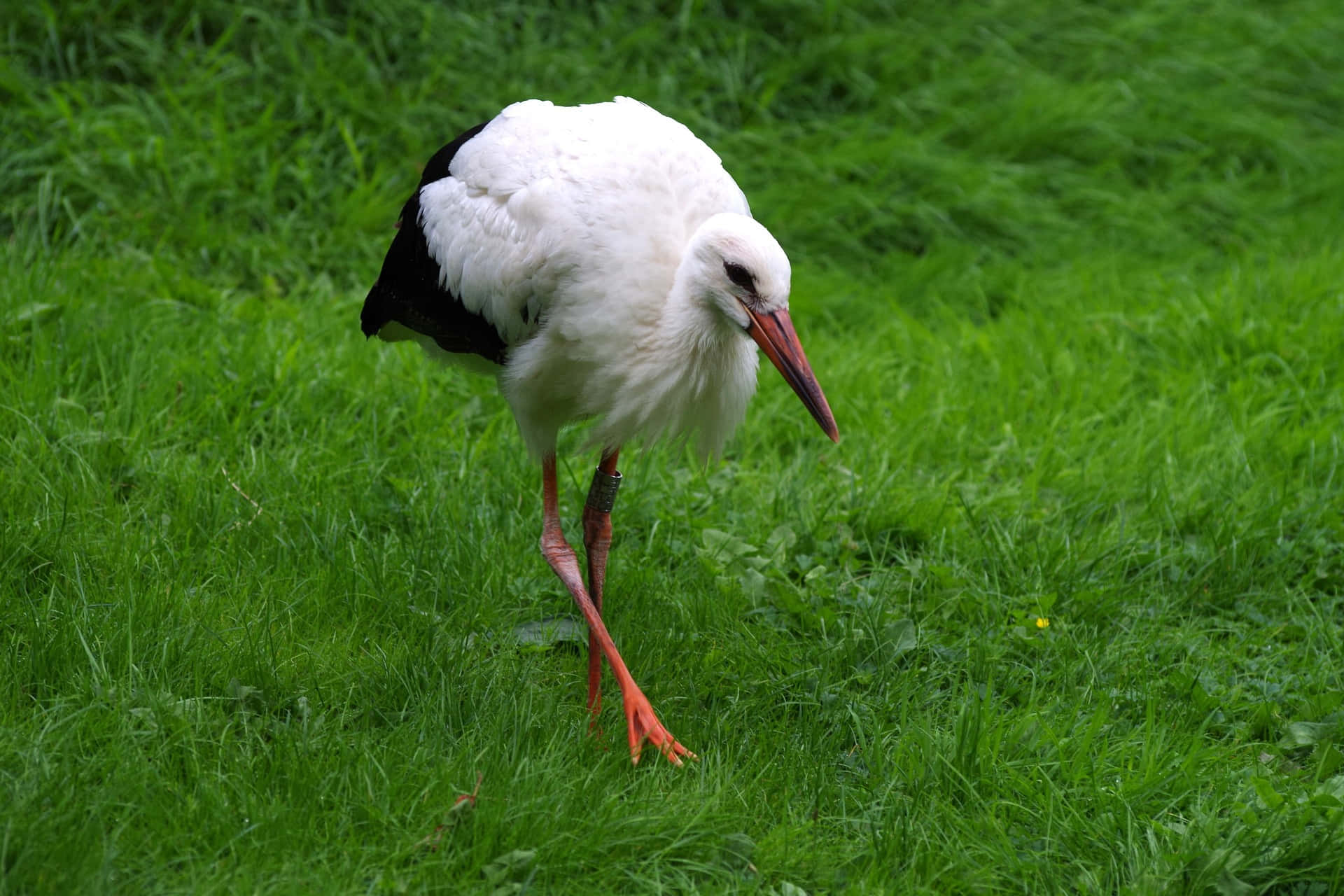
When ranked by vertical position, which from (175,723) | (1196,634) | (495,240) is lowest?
(1196,634)

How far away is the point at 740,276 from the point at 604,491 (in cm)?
93

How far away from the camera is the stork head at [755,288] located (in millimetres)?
2896

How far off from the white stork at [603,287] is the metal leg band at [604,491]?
122mm

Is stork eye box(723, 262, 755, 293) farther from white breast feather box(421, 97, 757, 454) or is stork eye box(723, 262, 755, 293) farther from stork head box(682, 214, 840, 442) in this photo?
white breast feather box(421, 97, 757, 454)

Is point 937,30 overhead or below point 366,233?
overhead

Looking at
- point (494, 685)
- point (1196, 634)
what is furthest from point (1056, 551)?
point (494, 685)

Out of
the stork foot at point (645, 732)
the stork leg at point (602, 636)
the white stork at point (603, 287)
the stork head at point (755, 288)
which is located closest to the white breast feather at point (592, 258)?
the white stork at point (603, 287)

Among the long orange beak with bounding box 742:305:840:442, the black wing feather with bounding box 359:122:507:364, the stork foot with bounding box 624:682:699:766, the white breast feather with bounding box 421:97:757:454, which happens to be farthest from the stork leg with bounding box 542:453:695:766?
the long orange beak with bounding box 742:305:840:442

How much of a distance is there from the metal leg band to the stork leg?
34 mm

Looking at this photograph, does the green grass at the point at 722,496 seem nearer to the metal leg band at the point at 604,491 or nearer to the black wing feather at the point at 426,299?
the metal leg band at the point at 604,491

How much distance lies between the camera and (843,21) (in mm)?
7195

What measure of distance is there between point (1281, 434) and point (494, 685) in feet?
9.45

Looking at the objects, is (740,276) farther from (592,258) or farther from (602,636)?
(602,636)

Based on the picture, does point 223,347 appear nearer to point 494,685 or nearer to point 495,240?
point 495,240
